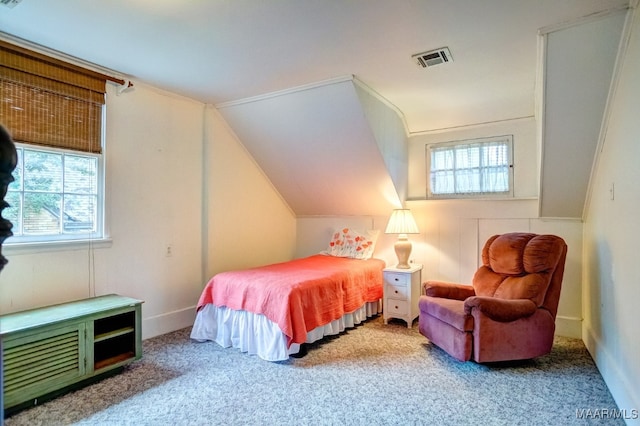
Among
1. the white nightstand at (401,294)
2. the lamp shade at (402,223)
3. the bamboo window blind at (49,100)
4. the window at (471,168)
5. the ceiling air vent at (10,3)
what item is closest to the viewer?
the ceiling air vent at (10,3)

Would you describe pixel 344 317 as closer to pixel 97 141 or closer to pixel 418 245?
pixel 418 245

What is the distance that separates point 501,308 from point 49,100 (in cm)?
368

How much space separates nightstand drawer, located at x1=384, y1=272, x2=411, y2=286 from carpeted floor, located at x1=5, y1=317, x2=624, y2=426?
74 cm

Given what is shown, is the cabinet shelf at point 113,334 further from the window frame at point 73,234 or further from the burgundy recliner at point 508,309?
the burgundy recliner at point 508,309

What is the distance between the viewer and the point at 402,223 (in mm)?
3945

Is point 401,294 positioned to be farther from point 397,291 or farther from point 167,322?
point 167,322

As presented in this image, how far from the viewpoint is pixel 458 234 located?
13.0 feet

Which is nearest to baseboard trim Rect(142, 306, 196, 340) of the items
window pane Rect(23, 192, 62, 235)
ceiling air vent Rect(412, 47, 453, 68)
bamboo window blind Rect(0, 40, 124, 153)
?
window pane Rect(23, 192, 62, 235)

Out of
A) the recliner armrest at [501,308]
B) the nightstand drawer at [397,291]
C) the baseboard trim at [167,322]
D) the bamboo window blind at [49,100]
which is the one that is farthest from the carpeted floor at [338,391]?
the bamboo window blind at [49,100]

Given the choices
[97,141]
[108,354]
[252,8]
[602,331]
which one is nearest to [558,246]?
[602,331]

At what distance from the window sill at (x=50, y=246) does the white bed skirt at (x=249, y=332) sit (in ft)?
3.36

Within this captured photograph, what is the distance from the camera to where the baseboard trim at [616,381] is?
1.92 meters

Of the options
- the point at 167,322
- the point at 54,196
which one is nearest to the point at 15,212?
the point at 54,196

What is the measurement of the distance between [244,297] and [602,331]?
276 centimetres
